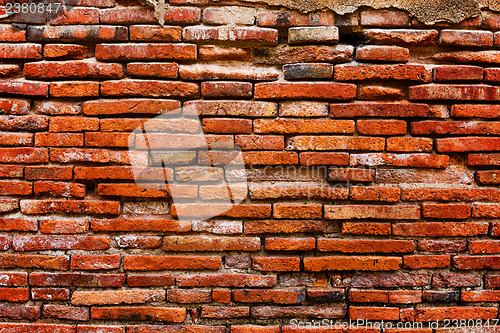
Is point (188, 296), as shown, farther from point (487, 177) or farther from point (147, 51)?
point (487, 177)

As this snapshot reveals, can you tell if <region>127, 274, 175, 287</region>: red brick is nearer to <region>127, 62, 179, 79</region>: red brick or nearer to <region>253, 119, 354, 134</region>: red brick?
<region>253, 119, 354, 134</region>: red brick

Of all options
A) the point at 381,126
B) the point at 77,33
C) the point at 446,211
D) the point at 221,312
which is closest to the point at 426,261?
the point at 446,211

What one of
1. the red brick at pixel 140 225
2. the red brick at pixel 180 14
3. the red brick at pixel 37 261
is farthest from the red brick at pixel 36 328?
the red brick at pixel 180 14

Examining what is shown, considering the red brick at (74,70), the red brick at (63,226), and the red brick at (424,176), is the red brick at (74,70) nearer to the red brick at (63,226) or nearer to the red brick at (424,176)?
the red brick at (63,226)

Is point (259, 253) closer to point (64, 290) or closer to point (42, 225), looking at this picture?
point (64, 290)

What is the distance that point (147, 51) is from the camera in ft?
5.04

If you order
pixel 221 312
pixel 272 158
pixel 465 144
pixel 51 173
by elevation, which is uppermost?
pixel 465 144

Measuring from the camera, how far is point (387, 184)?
5.16 ft

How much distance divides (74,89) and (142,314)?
1328mm

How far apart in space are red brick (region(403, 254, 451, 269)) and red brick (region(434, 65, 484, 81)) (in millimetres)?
1006

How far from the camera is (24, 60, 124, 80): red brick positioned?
154cm

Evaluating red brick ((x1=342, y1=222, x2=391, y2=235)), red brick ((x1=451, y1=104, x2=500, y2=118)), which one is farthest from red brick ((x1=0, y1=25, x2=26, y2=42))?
red brick ((x1=451, y1=104, x2=500, y2=118))

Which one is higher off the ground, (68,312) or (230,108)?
(230,108)

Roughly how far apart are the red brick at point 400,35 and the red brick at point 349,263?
48.4 inches
